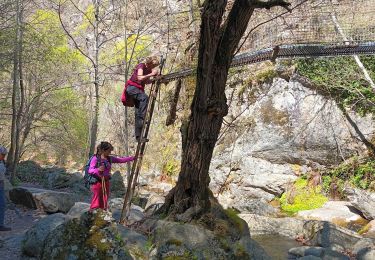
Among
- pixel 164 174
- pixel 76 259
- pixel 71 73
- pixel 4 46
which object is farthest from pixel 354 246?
pixel 71 73

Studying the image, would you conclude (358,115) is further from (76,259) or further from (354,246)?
(76,259)

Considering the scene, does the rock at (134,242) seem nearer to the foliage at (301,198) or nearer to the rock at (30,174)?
the foliage at (301,198)

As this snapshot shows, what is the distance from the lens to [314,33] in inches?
364

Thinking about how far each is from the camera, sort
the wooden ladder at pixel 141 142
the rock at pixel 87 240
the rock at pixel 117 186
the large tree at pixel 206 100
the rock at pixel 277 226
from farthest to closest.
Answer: the rock at pixel 117 186 < the rock at pixel 277 226 < the wooden ladder at pixel 141 142 < the large tree at pixel 206 100 < the rock at pixel 87 240

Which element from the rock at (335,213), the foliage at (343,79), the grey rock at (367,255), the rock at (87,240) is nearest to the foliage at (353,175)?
the rock at (335,213)

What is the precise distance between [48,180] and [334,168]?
13.5 m

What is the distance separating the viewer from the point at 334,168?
15.3 metres

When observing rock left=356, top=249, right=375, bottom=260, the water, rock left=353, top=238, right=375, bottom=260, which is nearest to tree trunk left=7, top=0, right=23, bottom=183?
the water

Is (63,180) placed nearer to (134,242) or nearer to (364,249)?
(364,249)

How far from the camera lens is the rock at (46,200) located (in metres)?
10.4

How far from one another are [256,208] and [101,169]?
883 centimetres

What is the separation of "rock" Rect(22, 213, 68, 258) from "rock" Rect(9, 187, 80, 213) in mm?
3457

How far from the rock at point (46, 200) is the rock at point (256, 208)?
575 centimetres

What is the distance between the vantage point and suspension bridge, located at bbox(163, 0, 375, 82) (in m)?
5.93
